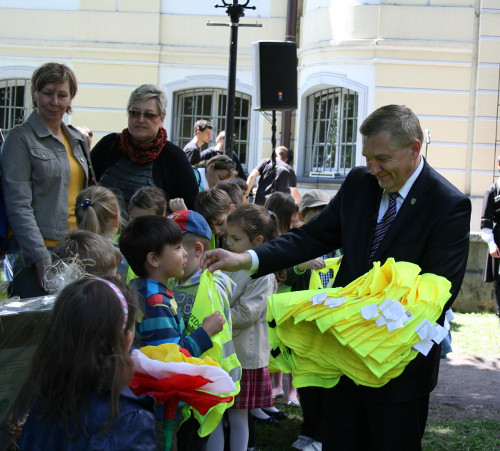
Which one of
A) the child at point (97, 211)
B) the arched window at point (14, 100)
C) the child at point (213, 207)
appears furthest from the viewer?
the arched window at point (14, 100)

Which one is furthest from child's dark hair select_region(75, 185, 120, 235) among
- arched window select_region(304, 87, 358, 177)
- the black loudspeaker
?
arched window select_region(304, 87, 358, 177)

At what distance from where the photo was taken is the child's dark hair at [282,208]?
5.88 metres

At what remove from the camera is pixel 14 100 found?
616 inches

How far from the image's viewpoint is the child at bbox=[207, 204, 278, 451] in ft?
14.7

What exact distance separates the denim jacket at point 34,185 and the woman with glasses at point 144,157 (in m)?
0.50

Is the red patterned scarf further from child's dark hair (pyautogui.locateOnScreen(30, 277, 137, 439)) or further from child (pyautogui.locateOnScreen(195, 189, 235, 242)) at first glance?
A: child's dark hair (pyautogui.locateOnScreen(30, 277, 137, 439))

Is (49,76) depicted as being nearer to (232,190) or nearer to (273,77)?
(232,190)

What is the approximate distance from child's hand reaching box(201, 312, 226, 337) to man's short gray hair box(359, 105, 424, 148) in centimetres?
102

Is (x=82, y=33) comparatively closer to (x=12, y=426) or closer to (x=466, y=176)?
(x=466, y=176)

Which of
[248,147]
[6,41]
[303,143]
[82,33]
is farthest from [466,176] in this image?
[6,41]

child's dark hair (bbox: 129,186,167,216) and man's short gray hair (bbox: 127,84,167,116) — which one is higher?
man's short gray hair (bbox: 127,84,167,116)

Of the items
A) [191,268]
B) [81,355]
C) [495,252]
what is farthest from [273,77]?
[81,355]

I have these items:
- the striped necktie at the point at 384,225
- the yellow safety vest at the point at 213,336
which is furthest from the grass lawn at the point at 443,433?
the striped necktie at the point at 384,225

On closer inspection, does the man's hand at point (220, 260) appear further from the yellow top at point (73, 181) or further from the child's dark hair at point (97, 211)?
the yellow top at point (73, 181)
